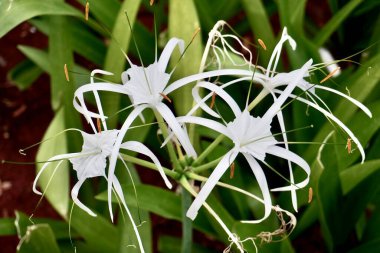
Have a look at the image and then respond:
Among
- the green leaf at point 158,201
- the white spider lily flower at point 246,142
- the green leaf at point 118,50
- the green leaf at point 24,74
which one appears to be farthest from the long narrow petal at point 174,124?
the green leaf at point 24,74

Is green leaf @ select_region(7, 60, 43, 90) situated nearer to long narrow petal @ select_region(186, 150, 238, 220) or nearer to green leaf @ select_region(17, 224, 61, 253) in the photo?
green leaf @ select_region(17, 224, 61, 253)

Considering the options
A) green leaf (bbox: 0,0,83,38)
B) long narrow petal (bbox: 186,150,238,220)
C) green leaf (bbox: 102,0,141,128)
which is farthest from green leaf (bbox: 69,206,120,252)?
long narrow petal (bbox: 186,150,238,220)

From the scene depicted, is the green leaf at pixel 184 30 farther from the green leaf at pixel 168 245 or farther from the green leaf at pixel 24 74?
→ the green leaf at pixel 24 74

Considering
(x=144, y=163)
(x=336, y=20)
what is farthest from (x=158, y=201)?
(x=336, y=20)

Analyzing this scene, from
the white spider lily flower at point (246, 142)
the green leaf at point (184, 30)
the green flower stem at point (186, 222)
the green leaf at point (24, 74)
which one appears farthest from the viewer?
the green leaf at point (24, 74)

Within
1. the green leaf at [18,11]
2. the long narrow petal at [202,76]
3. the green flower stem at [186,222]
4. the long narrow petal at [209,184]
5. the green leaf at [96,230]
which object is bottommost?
the green leaf at [96,230]
